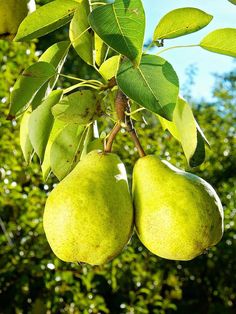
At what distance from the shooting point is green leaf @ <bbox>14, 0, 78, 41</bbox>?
0.98m

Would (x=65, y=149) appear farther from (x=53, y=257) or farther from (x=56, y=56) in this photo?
(x=53, y=257)

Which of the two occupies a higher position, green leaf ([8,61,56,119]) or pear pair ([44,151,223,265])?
green leaf ([8,61,56,119])

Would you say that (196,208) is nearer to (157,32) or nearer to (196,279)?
(157,32)

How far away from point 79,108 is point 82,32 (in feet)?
0.41

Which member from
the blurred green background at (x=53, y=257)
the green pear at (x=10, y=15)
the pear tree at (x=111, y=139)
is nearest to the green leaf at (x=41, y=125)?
the pear tree at (x=111, y=139)

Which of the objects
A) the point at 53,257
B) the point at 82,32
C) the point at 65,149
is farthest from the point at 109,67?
the point at 53,257

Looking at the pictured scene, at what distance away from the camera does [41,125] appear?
3.33 ft

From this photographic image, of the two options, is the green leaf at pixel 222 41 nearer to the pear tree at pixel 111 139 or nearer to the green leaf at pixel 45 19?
the pear tree at pixel 111 139

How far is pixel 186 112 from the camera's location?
90cm

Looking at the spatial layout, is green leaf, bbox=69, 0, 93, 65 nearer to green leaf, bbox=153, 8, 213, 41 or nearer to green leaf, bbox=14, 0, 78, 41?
green leaf, bbox=14, 0, 78, 41

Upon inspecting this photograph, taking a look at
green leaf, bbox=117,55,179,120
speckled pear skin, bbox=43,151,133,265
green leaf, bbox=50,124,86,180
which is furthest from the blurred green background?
green leaf, bbox=117,55,179,120

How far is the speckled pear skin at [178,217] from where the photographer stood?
910 mm

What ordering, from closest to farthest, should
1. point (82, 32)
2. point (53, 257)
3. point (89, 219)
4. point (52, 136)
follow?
point (89, 219), point (82, 32), point (52, 136), point (53, 257)

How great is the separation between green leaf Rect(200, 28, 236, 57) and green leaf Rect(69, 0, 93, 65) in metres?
0.19
